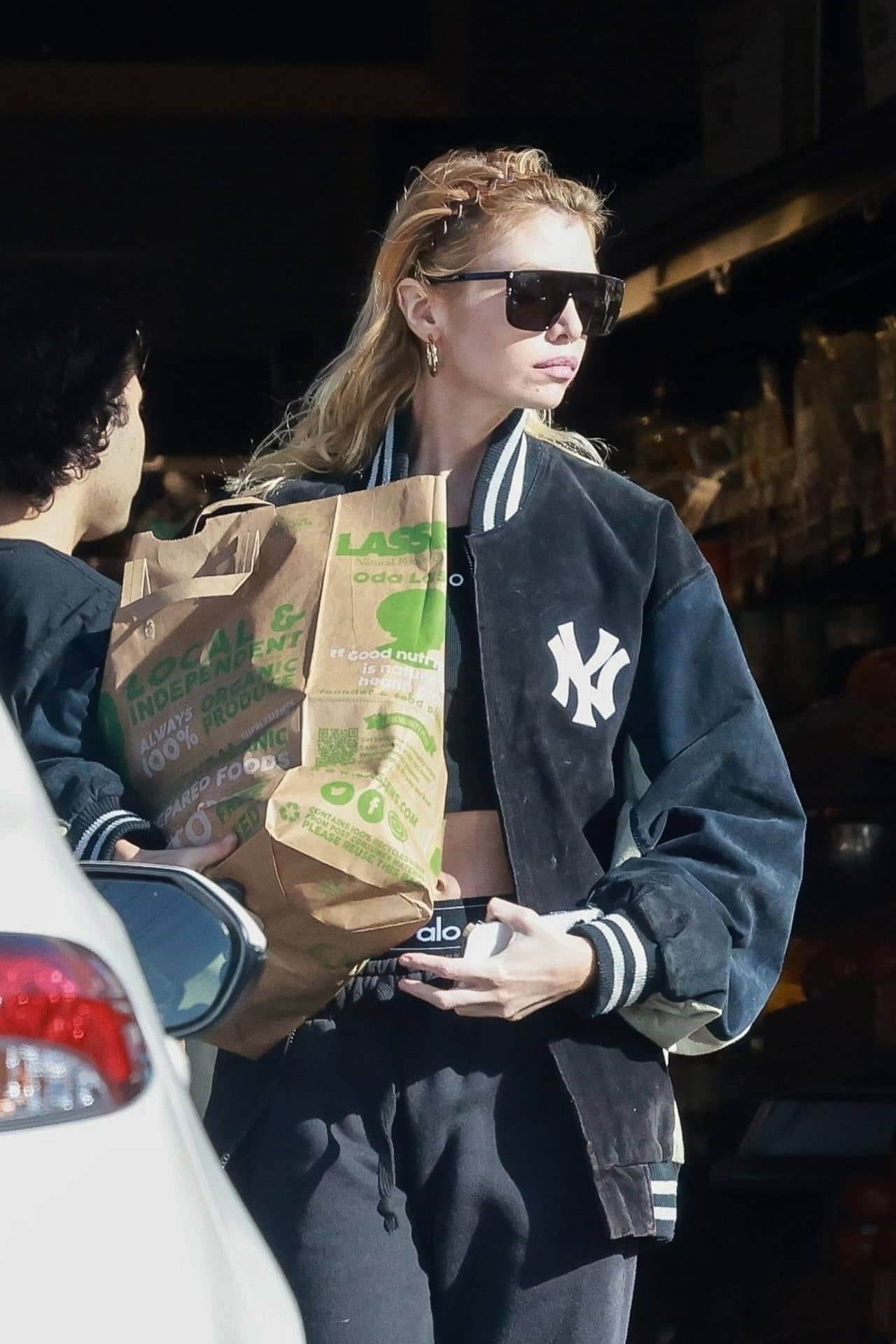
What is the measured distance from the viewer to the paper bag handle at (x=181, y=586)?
2.50 metres

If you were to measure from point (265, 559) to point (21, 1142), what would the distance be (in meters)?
1.13

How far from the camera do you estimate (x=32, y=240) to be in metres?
6.73

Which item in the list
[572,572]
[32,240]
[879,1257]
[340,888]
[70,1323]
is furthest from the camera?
[32,240]

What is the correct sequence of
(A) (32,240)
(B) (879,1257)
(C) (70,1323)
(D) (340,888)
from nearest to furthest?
(C) (70,1323)
(D) (340,888)
(B) (879,1257)
(A) (32,240)

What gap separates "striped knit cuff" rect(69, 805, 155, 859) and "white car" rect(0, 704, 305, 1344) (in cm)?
85

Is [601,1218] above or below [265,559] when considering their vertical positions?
below

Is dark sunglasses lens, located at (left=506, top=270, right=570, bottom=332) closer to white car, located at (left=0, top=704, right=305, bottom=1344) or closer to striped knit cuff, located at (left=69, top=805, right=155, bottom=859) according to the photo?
striped knit cuff, located at (left=69, top=805, right=155, bottom=859)

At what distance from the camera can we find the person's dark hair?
3090 millimetres

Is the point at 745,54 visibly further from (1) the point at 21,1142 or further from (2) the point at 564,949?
(1) the point at 21,1142

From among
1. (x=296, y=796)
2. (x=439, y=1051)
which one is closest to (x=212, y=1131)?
(x=439, y=1051)

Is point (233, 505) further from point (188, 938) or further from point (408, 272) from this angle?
point (188, 938)

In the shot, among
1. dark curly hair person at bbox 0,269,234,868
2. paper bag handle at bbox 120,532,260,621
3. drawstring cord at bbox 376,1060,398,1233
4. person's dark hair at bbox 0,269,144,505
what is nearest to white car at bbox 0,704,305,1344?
drawstring cord at bbox 376,1060,398,1233

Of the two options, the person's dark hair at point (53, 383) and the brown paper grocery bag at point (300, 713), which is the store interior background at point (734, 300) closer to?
the person's dark hair at point (53, 383)

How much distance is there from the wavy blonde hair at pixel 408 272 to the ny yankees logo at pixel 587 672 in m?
0.39
